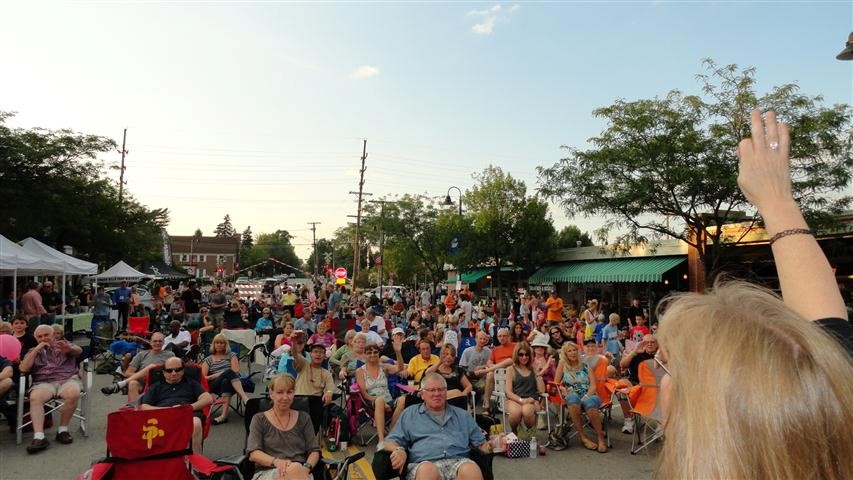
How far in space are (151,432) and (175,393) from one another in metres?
1.56

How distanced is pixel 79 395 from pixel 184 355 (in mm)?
1517

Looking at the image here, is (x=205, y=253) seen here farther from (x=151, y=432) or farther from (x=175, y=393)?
(x=151, y=432)

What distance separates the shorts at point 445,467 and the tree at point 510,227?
23.6 meters

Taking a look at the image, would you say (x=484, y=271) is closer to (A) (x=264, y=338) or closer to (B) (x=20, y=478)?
(A) (x=264, y=338)

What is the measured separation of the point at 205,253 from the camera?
107 m

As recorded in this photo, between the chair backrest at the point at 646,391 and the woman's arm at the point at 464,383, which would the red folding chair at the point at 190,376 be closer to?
the woman's arm at the point at 464,383

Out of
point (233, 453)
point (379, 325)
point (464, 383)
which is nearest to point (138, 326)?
point (379, 325)

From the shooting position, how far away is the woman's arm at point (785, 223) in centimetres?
90

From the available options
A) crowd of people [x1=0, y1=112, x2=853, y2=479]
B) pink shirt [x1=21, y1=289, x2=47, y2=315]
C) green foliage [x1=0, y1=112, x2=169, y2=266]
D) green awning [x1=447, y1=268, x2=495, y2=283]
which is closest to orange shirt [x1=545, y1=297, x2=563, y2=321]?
crowd of people [x1=0, y1=112, x2=853, y2=479]

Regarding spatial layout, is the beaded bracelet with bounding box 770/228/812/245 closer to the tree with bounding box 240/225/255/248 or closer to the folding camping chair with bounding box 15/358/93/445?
the folding camping chair with bounding box 15/358/93/445

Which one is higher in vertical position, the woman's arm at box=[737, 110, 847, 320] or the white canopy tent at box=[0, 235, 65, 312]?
the white canopy tent at box=[0, 235, 65, 312]

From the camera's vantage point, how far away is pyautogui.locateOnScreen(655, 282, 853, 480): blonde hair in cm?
62

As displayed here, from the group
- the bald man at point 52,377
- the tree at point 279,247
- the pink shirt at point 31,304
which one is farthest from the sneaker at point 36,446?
the tree at point 279,247

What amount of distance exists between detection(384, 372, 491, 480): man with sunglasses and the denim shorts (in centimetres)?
238
